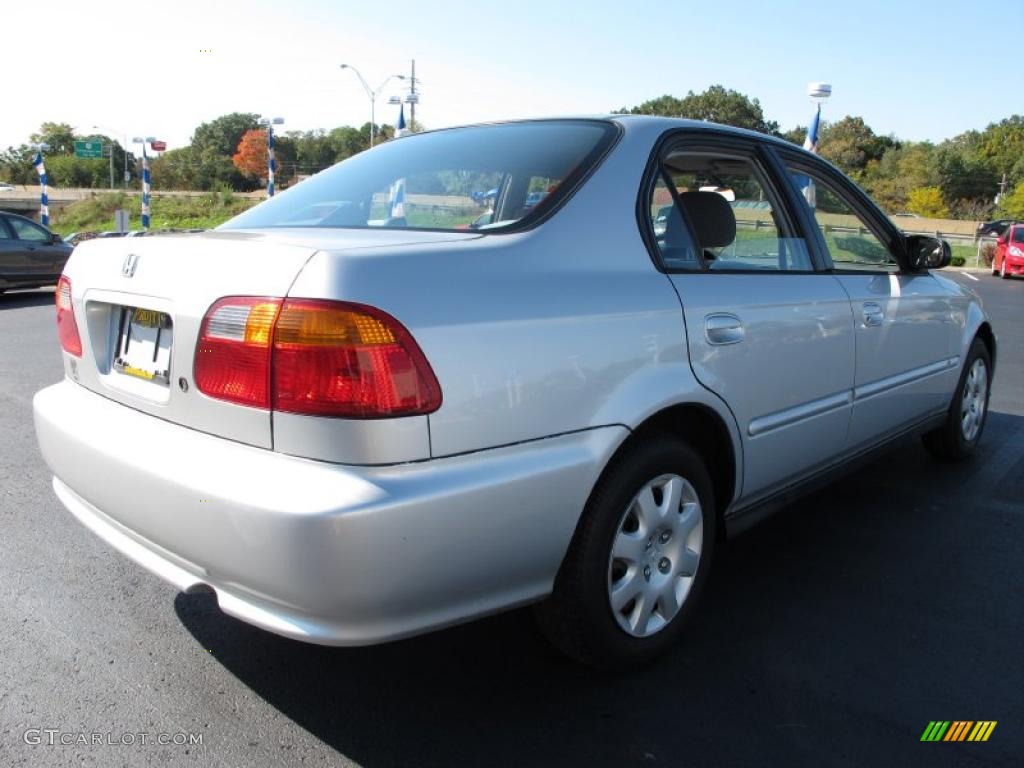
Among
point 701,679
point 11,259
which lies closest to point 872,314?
point 701,679

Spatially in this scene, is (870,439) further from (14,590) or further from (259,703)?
(14,590)

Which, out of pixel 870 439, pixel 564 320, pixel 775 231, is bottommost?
A: pixel 870 439

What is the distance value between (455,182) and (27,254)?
1348cm

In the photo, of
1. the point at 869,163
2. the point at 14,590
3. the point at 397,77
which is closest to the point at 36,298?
the point at 14,590

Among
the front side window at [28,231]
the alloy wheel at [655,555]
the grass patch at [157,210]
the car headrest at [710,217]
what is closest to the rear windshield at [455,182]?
the car headrest at [710,217]

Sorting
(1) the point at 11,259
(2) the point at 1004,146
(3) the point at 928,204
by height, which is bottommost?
(1) the point at 11,259

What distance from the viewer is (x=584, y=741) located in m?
2.21

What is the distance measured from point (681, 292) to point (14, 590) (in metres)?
2.59

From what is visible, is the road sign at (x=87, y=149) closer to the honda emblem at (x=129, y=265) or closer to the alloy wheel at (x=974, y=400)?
the alloy wheel at (x=974, y=400)

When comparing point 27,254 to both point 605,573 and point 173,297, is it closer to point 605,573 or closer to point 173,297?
point 173,297

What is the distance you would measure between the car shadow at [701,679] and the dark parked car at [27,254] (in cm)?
1271

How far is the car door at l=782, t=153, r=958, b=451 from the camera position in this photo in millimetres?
3461

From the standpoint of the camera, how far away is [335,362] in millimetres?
1831

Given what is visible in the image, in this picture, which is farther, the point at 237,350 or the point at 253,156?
the point at 253,156
